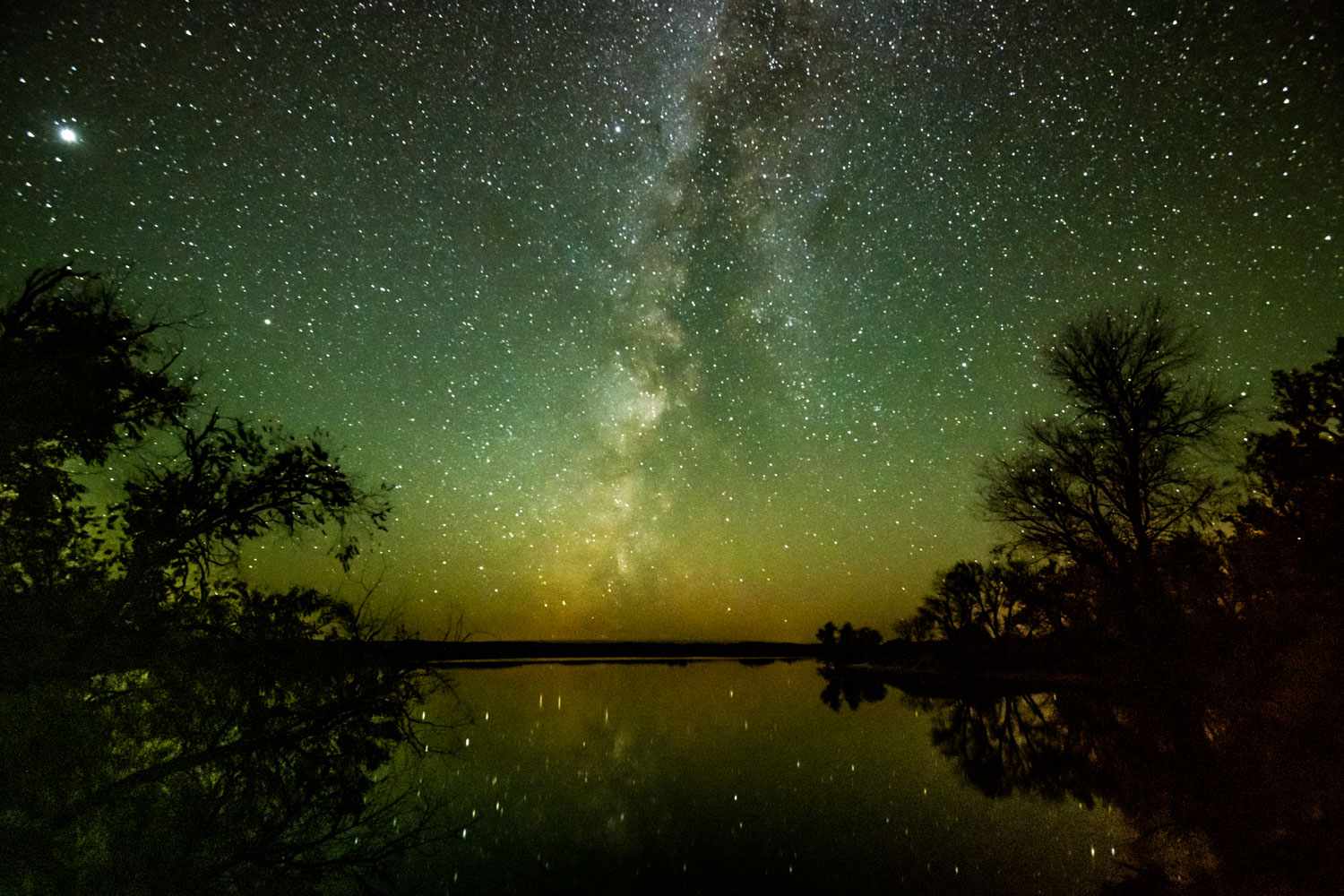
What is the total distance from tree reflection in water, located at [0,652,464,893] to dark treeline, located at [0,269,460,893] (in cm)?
2

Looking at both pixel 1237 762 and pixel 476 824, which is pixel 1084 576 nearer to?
pixel 1237 762

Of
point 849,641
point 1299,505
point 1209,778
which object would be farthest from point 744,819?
point 849,641

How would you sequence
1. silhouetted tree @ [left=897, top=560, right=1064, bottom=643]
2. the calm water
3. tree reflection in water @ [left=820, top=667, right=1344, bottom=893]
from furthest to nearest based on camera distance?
1. silhouetted tree @ [left=897, top=560, right=1064, bottom=643]
2. the calm water
3. tree reflection in water @ [left=820, top=667, right=1344, bottom=893]

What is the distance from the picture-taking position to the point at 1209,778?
8.92 m

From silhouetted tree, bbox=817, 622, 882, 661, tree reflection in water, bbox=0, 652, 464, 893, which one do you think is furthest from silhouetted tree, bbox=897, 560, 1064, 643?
tree reflection in water, bbox=0, 652, 464, 893

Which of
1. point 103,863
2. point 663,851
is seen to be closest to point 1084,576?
point 663,851

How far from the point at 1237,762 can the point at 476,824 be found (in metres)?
11.1

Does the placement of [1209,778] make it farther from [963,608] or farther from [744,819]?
[963,608]

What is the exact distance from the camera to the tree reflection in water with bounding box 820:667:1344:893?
6125 mm

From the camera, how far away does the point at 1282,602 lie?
899 cm

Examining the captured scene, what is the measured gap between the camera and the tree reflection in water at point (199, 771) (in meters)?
5.15

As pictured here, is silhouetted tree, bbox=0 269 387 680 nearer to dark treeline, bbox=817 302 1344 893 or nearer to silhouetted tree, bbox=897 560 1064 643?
dark treeline, bbox=817 302 1344 893

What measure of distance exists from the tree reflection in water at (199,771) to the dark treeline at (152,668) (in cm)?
A: 2

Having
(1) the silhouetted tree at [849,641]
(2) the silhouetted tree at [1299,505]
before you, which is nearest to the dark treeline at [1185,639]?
(2) the silhouetted tree at [1299,505]
